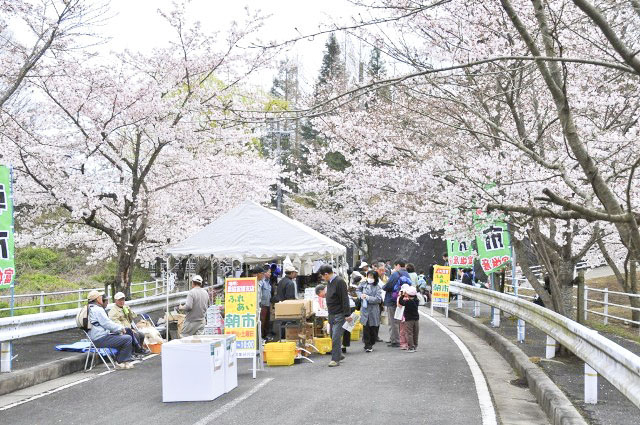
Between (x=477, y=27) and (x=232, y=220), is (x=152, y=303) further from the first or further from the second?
(x=477, y=27)

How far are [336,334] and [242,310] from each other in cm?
185

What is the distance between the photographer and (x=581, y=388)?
30.3 ft

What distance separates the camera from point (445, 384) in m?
10.4

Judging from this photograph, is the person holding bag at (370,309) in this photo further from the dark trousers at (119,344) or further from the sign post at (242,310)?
the dark trousers at (119,344)

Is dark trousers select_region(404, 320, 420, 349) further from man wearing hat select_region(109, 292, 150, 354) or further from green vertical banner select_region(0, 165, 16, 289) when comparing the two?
green vertical banner select_region(0, 165, 16, 289)

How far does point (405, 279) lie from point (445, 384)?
4895 millimetres

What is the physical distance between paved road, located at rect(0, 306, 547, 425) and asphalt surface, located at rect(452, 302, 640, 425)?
0.55 metres

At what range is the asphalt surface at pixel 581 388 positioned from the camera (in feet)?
24.7

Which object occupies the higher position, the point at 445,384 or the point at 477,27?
the point at 477,27

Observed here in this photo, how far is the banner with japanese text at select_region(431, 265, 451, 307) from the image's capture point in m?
22.5

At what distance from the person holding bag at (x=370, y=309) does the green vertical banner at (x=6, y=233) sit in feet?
22.4

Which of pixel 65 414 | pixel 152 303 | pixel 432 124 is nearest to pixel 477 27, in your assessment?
pixel 432 124

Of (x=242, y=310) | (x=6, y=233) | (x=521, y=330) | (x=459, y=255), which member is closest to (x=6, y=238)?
(x=6, y=233)

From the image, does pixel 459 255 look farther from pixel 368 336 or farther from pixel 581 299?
pixel 581 299
